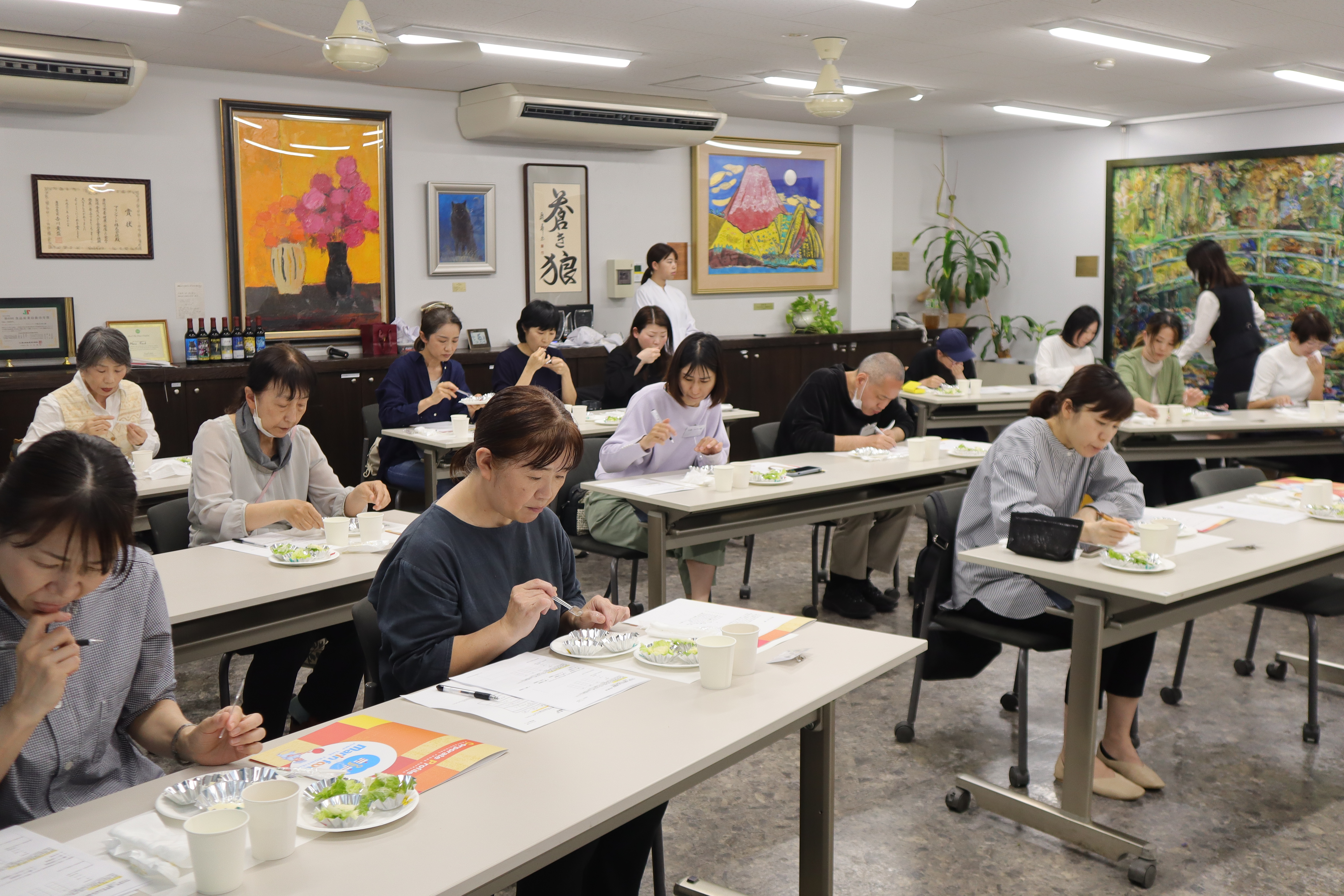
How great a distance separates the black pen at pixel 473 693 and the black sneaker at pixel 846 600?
3274 millimetres

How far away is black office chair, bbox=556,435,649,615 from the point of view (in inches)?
168

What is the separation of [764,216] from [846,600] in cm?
528

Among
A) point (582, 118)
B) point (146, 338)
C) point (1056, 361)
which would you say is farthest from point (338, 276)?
point (1056, 361)

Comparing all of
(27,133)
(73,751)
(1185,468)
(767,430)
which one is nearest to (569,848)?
(73,751)

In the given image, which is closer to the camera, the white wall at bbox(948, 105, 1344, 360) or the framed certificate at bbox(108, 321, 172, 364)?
the framed certificate at bbox(108, 321, 172, 364)

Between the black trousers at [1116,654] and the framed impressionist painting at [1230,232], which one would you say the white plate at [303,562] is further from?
the framed impressionist painting at [1230,232]

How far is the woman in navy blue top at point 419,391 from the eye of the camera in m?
5.59

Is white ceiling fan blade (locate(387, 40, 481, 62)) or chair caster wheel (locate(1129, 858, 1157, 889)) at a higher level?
white ceiling fan blade (locate(387, 40, 481, 62))

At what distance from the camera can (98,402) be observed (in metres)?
4.85

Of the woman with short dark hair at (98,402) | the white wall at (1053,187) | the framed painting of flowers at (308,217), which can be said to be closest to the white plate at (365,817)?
the woman with short dark hair at (98,402)

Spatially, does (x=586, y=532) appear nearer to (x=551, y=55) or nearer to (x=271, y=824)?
(x=271, y=824)

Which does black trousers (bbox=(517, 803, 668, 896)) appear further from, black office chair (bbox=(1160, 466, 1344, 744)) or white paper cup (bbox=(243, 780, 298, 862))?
black office chair (bbox=(1160, 466, 1344, 744))

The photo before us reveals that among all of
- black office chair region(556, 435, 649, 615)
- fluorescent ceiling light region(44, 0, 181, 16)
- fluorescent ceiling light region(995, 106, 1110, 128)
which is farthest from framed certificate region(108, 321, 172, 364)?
fluorescent ceiling light region(995, 106, 1110, 128)

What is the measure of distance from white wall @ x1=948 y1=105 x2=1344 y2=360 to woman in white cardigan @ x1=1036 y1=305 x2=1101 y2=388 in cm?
322
